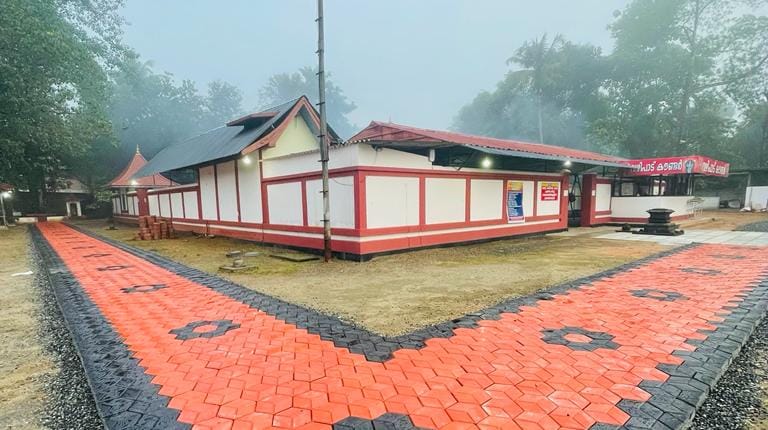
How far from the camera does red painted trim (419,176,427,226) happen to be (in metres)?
9.77

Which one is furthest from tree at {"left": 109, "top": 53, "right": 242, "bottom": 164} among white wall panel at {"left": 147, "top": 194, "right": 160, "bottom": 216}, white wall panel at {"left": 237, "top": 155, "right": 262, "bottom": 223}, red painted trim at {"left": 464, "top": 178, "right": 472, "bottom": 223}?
red painted trim at {"left": 464, "top": 178, "right": 472, "bottom": 223}

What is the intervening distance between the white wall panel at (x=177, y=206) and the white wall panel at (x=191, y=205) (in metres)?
0.56

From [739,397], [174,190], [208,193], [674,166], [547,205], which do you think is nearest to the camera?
[739,397]

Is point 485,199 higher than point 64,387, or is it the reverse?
point 485,199

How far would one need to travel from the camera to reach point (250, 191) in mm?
12172

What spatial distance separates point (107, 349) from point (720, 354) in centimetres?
585

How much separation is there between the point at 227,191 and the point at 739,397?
14.0 metres

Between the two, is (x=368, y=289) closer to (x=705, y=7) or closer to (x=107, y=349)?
(x=107, y=349)

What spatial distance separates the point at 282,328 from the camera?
13.5 feet

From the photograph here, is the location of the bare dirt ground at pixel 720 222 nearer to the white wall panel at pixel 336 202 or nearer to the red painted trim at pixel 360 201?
the red painted trim at pixel 360 201

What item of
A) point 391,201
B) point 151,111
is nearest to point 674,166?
point 391,201

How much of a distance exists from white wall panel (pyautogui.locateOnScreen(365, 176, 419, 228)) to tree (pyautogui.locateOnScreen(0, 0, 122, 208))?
12.2m

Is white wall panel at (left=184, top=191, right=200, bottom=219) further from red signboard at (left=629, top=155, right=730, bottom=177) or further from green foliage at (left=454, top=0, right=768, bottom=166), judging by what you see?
green foliage at (left=454, top=0, right=768, bottom=166)

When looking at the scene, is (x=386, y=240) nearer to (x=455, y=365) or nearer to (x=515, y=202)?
(x=515, y=202)
